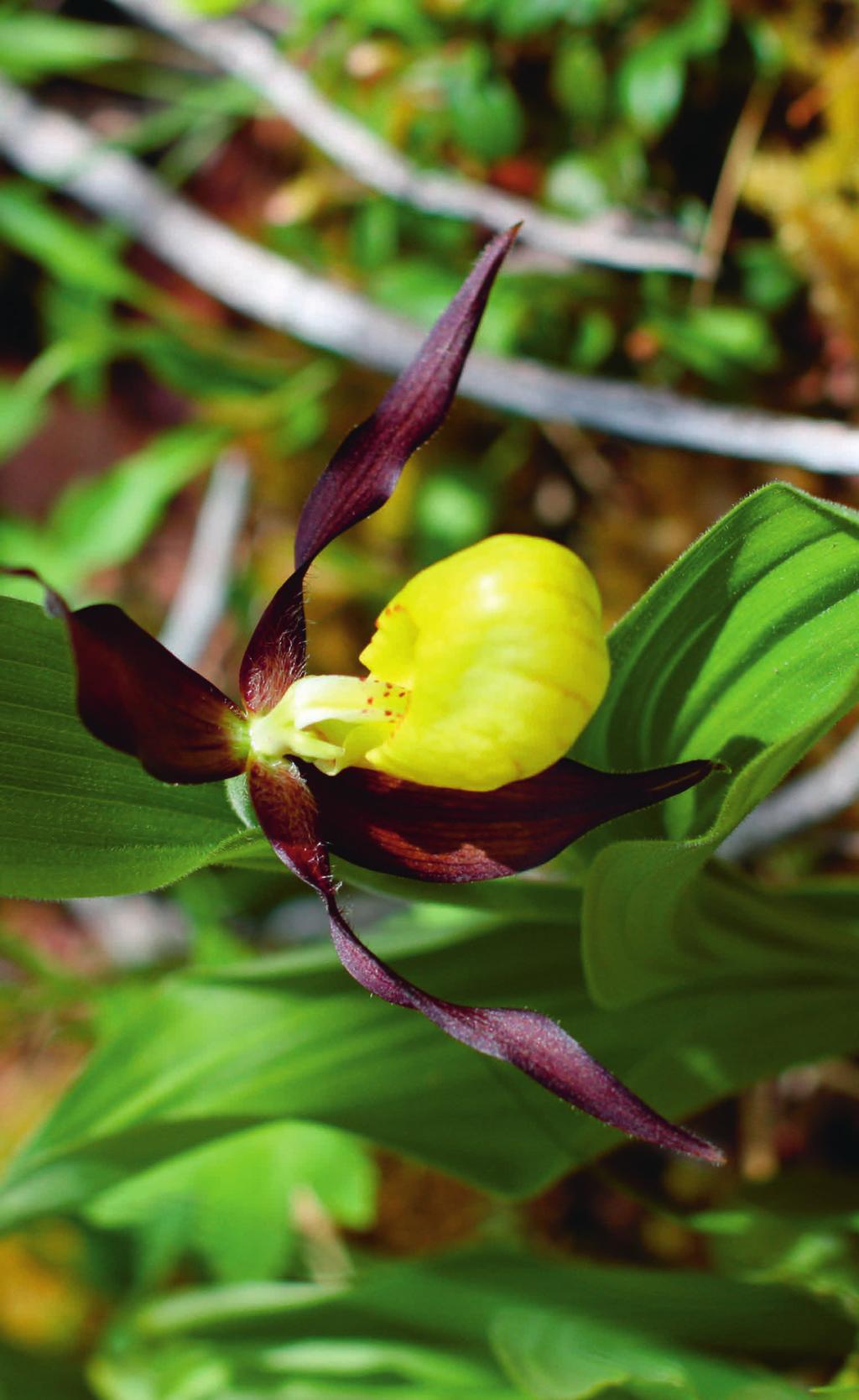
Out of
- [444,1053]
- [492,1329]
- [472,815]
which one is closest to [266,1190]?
[492,1329]

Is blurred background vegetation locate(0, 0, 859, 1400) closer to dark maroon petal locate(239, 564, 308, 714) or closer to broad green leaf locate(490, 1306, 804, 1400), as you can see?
broad green leaf locate(490, 1306, 804, 1400)

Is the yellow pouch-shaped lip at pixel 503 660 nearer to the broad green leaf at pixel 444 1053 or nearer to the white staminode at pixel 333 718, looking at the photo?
the white staminode at pixel 333 718

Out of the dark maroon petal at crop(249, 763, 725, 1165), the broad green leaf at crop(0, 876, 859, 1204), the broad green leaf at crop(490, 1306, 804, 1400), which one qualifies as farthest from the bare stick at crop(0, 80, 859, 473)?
the broad green leaf at crop(490, 1306, 804, 1400)

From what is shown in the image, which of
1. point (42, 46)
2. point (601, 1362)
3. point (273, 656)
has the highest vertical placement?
point (42, 46)

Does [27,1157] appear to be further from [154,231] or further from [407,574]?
[154,231]

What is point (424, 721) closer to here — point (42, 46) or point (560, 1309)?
point (560, 1309)
